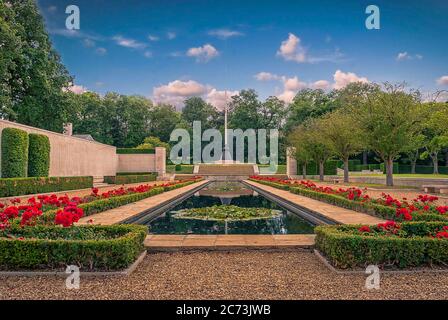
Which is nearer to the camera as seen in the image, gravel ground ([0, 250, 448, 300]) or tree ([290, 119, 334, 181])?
gravel ground ([0, 250, 448, 300])

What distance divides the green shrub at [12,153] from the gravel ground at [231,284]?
14140 mm

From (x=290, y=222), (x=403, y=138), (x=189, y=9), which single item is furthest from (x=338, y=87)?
(x=290, y=222)

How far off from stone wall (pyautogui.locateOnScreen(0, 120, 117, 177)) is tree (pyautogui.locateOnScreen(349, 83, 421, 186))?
21102mm

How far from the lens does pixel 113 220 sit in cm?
834

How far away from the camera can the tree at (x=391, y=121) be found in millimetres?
20516

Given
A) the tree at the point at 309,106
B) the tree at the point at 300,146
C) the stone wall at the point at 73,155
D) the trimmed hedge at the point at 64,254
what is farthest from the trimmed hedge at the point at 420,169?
the trimmed hedge at the point at 64,254

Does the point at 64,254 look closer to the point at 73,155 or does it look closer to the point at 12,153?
the point at 12,153

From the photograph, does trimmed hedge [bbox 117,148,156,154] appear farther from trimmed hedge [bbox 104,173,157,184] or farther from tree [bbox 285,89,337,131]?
tree [bbox 285,89,337,131]

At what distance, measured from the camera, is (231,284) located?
168 inches

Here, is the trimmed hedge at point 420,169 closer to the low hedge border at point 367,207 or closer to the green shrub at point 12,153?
the low hedge border at point 367,207

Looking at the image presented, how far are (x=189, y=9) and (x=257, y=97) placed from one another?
172ft

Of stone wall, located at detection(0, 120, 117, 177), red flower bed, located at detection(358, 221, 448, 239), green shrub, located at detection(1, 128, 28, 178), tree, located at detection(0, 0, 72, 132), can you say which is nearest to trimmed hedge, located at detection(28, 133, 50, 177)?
stone wall, located at detection(0, 120, 117, 177)

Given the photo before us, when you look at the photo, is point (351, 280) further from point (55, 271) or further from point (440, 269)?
point (55, 271)

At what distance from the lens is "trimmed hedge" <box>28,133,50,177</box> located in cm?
1869
